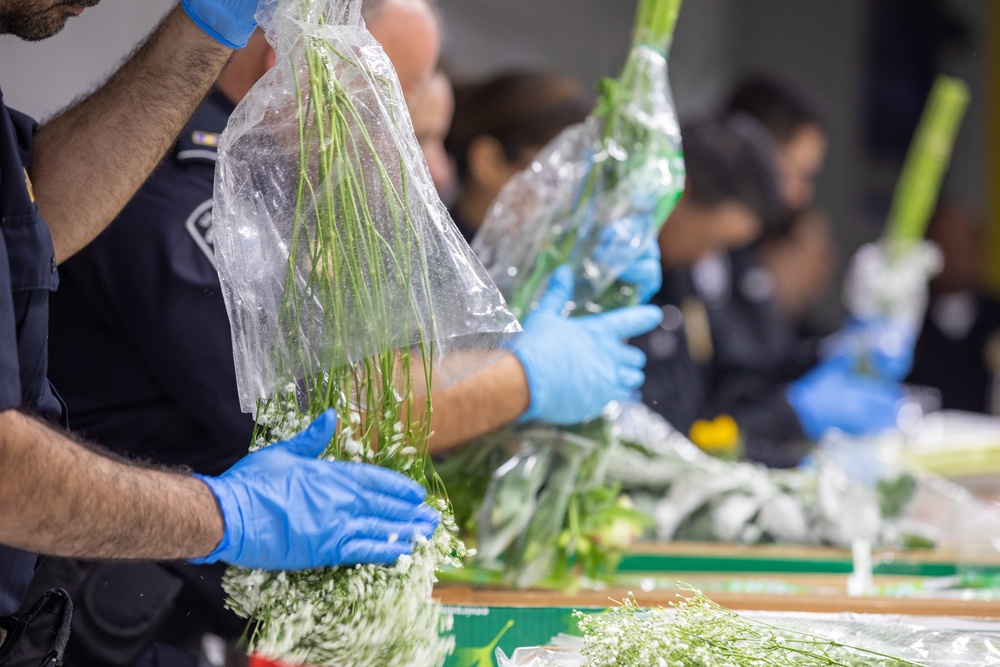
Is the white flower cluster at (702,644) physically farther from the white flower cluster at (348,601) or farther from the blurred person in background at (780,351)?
the blurred person in background at (780,351)

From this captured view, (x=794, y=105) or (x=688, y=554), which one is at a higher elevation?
(x=794, y=105)

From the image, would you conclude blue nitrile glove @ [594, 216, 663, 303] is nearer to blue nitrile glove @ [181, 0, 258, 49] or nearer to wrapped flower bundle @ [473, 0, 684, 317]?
wrapped flower bundle @ [473, 0, 684, 317]

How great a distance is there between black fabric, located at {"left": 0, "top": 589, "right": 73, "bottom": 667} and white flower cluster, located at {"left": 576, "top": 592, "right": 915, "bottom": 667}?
0.54m

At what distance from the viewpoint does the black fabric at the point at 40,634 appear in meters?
1.08

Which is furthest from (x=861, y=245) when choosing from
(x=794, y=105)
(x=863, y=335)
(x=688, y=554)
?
(x=688, y=554)

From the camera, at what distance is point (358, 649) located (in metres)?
1.00

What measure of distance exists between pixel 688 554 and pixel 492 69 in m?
2.38

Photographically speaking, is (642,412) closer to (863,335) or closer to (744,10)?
(863,335)

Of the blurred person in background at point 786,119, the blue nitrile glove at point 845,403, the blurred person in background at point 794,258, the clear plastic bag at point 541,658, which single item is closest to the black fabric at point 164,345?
the clear plastic bag at point 541,658

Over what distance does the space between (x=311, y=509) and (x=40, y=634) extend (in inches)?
13.5

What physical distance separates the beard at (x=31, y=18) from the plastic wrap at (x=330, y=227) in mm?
186

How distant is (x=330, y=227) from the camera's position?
103cm

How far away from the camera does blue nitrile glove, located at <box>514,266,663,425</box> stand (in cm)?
146

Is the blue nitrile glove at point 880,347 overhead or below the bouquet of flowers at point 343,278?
overhead
